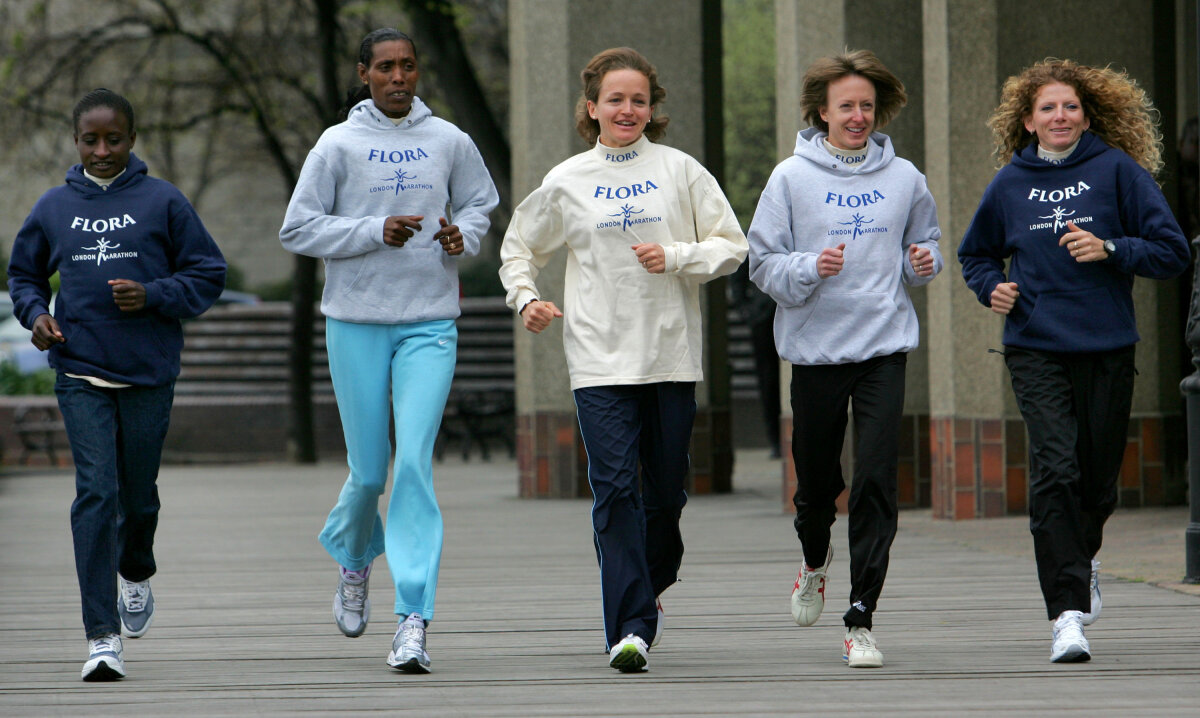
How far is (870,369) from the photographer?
Answer: 581 cm

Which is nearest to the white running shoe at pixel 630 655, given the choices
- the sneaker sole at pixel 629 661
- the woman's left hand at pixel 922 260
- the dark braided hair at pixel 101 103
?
the sneaker sole at pixel 629 661

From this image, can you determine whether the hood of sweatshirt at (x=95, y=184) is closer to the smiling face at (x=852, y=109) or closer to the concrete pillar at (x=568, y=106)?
the smiling face at (x=852, y=109)

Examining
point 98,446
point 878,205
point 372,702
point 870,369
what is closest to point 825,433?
point 870,369

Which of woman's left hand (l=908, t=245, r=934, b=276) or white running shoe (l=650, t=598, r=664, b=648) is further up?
woman's left hand (l=908, t=245, r=934, b=276)

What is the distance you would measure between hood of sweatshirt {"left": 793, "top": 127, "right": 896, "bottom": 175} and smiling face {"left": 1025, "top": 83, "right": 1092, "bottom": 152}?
0.49 m

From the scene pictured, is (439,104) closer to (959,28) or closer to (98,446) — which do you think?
(959,28)

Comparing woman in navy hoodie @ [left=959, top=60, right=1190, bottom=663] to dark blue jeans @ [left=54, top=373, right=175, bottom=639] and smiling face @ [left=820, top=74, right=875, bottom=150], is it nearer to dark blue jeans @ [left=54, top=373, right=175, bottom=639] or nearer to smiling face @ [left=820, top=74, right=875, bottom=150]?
smiling face @ [left=820, top=74, right=875, bottom=150]

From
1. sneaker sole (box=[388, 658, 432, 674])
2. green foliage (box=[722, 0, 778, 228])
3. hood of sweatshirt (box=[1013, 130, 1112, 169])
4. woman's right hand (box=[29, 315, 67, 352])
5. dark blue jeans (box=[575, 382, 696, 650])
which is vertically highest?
green foliage (box=[722, 0, 778, 228])

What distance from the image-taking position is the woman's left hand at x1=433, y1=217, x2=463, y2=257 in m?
5.77

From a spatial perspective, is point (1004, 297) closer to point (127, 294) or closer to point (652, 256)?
point (652, 256)

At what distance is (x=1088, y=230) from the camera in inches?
225

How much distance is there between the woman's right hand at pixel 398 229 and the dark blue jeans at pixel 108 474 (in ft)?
2.74

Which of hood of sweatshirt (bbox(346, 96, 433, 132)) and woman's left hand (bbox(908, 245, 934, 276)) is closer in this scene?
woman's left hand (bbox(908, 245, 934, 276))

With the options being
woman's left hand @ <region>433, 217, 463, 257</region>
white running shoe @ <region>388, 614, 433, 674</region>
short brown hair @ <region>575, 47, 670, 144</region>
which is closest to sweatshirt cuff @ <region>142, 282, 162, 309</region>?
woman's left hand @ <region>433, 217, 463, 257</region>
